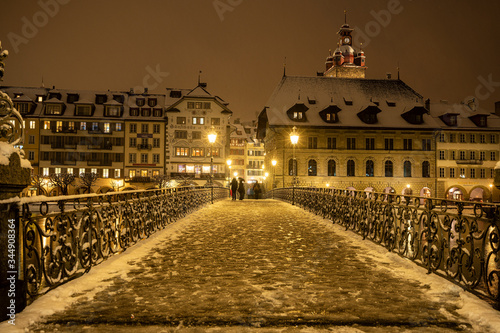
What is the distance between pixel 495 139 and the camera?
57.1 m

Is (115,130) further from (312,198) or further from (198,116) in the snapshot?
(312,198)

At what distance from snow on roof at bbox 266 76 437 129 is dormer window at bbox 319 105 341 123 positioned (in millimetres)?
530

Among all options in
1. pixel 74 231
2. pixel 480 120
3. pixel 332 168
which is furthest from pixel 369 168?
pixel 74 231

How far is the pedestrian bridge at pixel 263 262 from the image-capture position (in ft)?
14.6

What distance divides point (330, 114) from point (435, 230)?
4877 centimetres

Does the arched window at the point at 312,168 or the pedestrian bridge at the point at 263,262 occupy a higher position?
the arched window at the point at 312,168

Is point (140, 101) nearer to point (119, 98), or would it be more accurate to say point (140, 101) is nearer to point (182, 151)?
point (119, 98)

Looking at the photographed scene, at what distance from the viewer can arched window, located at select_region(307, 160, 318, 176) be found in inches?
2030

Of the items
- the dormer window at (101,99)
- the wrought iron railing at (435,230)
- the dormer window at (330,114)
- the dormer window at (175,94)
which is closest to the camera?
the wrought iron railing at (435,230)

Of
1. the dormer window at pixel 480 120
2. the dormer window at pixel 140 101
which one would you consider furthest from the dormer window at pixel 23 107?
the dormer window at pixel 480 120

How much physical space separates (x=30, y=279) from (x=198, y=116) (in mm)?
53195

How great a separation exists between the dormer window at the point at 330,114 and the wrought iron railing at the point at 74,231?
4485 centimetres

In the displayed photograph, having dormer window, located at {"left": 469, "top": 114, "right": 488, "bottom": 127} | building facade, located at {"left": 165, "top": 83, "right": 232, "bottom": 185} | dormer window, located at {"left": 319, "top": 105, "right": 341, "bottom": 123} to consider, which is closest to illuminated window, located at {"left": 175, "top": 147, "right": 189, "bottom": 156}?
building facade, located at {"left": 165, "top": 83, "right": 232, "bottom": 185}

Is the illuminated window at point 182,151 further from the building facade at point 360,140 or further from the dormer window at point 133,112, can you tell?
the building facade at point 360,140
